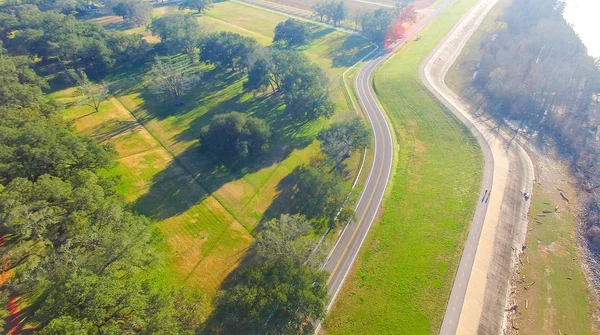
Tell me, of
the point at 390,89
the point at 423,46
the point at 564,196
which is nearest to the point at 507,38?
the point at 423,46

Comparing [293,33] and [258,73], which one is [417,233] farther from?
[293,33]

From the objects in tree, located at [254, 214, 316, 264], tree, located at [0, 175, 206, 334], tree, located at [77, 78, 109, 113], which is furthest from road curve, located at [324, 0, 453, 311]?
tree, located at [77, 78, 109, 113]

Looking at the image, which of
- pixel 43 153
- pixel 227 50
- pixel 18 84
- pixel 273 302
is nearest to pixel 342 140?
pixel 273 302

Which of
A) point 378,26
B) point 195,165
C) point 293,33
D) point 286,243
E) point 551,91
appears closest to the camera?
point 286,243

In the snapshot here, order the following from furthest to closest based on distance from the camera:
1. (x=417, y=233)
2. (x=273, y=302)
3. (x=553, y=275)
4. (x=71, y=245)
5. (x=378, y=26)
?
1. (x=378, y=26)
2. (x=417, y=233)
3. (x=553, y=275)
4. (x=71, y=245)
5. (x=273, y=302)

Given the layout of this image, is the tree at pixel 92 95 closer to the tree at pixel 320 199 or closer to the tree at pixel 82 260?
the tree at pixel 82 260

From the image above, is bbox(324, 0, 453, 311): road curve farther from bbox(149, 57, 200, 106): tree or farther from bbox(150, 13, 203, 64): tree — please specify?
bbox(150, 13, 203, 64): tree

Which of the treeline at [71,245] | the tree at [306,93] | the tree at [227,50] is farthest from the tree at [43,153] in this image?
the tree at [227,50]

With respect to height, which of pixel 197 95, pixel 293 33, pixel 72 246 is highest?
pixel 293 33
